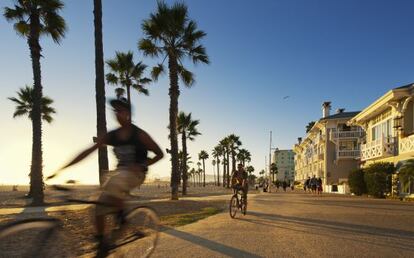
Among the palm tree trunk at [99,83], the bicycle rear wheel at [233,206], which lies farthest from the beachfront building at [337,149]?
the bicycle rear wheel at [233,206]

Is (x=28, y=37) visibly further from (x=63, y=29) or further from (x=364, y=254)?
(x=364, y=254)

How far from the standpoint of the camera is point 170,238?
9.07 metres

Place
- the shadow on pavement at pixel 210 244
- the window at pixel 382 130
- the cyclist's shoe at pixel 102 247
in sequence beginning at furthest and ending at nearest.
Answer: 1. the window at pixel 382 130
2. the shadow on pavement at pixel 210 244
3. the cyclist's shoe at pixel 102 247

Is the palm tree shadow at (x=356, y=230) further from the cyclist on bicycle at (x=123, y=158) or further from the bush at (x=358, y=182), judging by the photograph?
the bush at (x=358, y=182)

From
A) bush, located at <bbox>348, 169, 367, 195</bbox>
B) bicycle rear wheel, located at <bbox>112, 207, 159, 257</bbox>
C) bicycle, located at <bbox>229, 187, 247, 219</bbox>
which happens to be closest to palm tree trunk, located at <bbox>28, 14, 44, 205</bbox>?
bicycle, located at <bbox>229, 187, 247, 219</bbox>

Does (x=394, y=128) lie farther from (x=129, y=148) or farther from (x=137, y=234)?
(x=129, y=148)

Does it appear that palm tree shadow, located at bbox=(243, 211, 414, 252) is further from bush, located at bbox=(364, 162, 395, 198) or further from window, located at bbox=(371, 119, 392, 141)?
window, located at bbox=(371, 119, 392, 141)

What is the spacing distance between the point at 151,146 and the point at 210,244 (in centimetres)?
349

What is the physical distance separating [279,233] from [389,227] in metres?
3.51

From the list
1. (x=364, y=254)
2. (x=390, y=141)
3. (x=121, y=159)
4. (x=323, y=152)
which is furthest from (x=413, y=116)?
(x=323, y=152)

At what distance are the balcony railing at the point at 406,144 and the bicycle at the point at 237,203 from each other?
16681 millimetres

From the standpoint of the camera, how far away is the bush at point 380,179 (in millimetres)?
30859

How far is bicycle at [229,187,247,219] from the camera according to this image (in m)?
14.0

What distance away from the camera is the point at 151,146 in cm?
548
